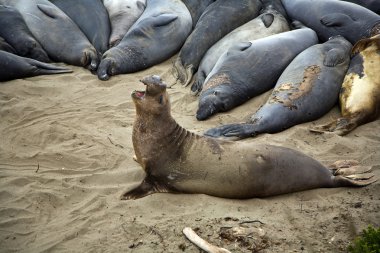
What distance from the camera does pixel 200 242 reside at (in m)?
3.58

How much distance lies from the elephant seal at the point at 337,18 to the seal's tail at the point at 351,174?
275 cm

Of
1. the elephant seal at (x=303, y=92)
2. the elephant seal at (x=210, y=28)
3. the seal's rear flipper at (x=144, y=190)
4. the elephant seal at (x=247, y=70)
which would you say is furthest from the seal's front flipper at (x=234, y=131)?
the elephant seal at (x=210, y=28)

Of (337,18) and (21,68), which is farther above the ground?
(337,18)

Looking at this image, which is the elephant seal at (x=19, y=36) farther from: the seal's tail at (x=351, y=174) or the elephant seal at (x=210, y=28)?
the seal's tail at (x=351, y=174)

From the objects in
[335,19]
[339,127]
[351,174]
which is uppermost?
[335,19]

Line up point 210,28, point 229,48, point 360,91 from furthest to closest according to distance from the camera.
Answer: point 210,28 < point 229,48 < point 360,91

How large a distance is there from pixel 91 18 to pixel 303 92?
379cm

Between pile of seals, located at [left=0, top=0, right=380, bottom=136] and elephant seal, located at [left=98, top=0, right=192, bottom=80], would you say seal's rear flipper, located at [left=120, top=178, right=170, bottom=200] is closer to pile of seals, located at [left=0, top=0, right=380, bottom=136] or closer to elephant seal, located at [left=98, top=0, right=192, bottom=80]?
pile of seals, located at [left=0, top=0, right=380, bottom=136]

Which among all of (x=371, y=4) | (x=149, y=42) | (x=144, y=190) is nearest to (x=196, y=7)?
(x=149, y=42)

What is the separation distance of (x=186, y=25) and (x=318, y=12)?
6.33ft

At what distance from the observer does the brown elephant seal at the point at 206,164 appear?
4.29 m

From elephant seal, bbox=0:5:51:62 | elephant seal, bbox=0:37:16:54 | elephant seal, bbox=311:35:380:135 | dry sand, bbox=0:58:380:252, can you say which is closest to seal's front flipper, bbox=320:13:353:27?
elephant seal, bbox=311:35:380:135

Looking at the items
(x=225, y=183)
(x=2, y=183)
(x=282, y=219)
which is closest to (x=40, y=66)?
(x=2, y=183)

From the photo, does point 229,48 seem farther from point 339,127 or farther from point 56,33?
point 56,33
